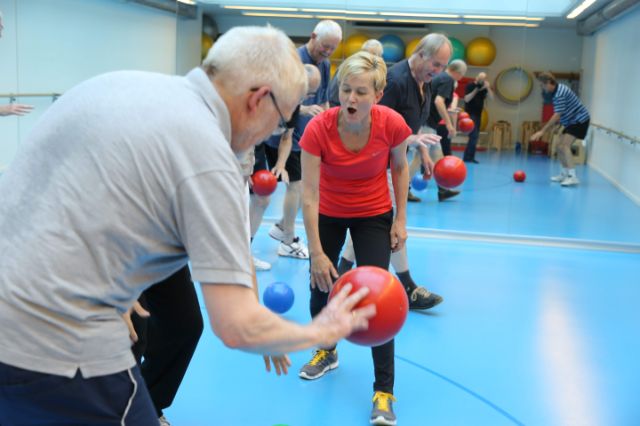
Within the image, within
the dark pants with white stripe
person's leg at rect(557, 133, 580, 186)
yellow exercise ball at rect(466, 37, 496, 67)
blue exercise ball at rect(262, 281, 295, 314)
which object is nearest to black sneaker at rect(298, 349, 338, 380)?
the dark pants with white stripe

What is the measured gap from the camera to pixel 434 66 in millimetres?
4430

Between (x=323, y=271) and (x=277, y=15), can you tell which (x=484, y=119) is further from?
(x=323, y=271)

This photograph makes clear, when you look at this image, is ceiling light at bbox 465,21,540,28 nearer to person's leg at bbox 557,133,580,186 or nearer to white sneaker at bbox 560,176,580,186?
person's leg at bbox 557,133,580,186

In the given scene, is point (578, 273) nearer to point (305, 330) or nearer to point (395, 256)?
point (395, 256)

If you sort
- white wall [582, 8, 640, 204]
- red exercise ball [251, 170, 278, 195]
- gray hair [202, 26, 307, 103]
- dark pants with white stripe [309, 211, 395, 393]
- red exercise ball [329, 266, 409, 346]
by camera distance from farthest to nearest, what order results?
white wall [582, 8, 640, 204] → red exercise ball [251, 170, 278, 195] → dark pants with white stripe [309, 211, 395, 393] → red exercise ball [329, 266, 409, 346] → gray hair [202, 26, 307, 103]

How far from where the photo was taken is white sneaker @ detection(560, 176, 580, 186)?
7.94m

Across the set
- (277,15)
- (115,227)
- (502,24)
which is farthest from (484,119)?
(115,227)

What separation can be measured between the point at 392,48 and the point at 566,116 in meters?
2.01

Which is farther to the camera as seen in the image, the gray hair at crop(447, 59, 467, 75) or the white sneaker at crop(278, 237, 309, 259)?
the gray hair at crop(447, 59, 467, 75)

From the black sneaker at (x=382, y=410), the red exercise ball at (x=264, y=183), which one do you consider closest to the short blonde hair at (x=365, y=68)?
the black sneaker at (x=382, y=410)

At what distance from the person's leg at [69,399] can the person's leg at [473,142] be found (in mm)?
6297

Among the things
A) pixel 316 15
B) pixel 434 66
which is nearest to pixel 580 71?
pixel 316 15

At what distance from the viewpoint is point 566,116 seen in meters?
7.34

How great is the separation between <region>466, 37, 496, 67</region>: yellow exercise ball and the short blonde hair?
407 centimetres
